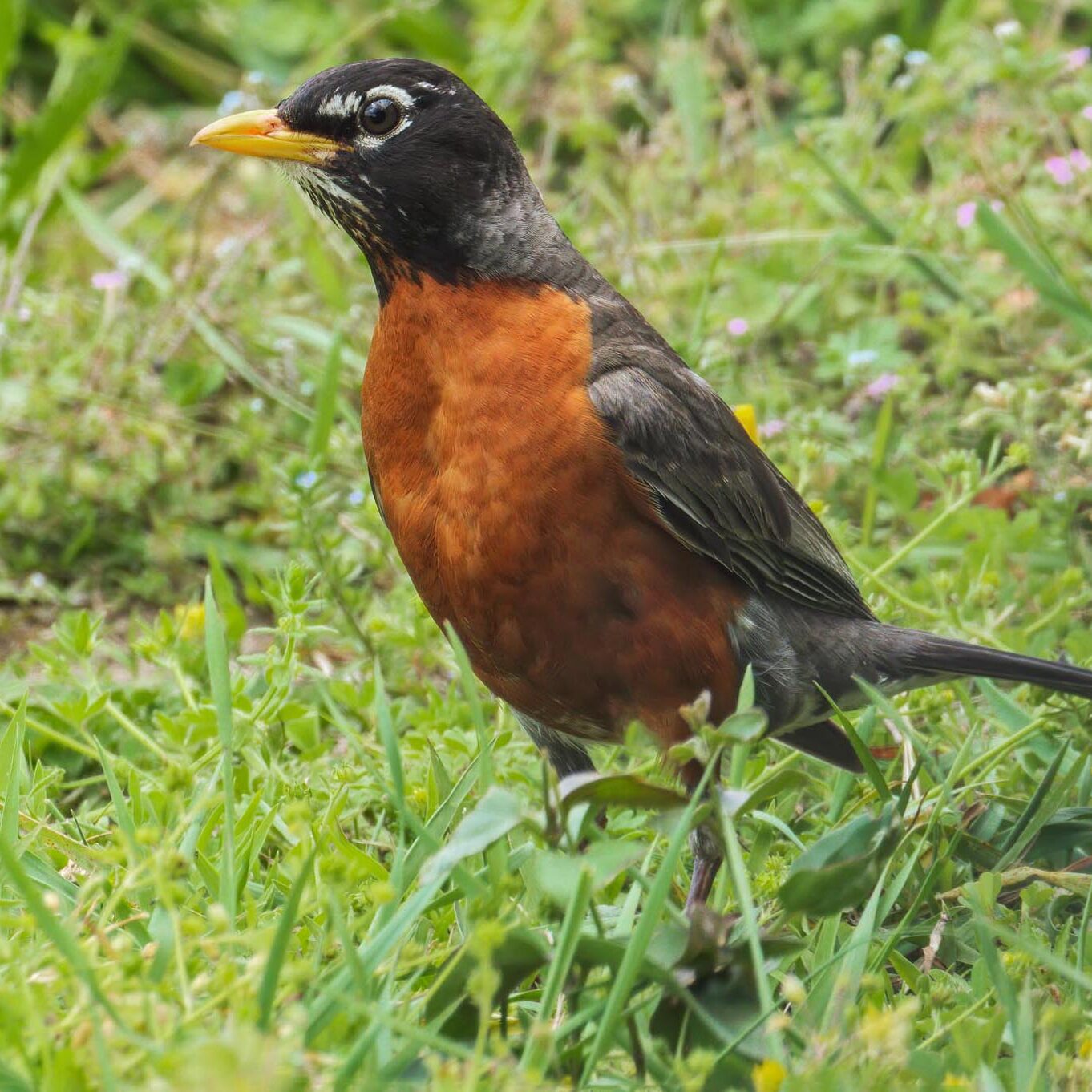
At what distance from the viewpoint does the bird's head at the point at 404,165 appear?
3723mm

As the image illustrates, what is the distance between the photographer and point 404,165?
12.3ft

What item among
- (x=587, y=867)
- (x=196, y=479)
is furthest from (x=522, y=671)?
(x=196, y=479)

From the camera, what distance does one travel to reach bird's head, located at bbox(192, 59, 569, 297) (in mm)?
3723

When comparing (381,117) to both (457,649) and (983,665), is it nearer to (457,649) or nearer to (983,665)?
(457,649)

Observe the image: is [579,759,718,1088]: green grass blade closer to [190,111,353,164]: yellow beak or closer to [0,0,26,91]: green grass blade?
[190,111,353,164]: yellow beak

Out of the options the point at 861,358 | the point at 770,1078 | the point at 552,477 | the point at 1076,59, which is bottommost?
the point at 861,358

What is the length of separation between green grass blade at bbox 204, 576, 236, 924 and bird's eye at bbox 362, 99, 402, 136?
113 centimetres

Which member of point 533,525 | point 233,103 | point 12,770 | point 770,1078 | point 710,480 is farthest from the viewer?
point 233,103

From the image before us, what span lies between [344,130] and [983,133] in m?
2.68

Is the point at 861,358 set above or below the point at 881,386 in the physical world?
above

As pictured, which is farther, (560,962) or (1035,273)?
(1035,273)

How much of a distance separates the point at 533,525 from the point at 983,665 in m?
1.11

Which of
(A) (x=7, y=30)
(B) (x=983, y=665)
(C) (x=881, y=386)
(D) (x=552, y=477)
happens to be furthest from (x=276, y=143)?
(A) (x=7, y=30)

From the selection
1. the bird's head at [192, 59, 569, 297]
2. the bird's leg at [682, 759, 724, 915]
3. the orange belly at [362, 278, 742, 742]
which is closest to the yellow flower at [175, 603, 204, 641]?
the orange belly at [362, 278, 742, 742]
